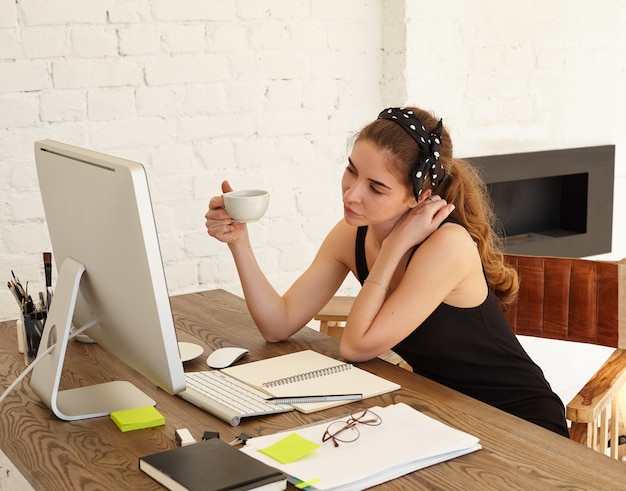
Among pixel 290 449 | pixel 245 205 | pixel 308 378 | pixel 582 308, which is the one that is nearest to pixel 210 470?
pixel 290 449

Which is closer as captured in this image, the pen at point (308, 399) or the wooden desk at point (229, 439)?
the wooden desk at point (229, 439)

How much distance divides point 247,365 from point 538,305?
82 centimetres

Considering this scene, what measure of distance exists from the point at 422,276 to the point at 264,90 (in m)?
1.30

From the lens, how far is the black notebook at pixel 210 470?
1137 millimetres

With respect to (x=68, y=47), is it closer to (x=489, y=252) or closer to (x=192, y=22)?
(x=192, y=22)

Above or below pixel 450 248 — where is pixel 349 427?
below

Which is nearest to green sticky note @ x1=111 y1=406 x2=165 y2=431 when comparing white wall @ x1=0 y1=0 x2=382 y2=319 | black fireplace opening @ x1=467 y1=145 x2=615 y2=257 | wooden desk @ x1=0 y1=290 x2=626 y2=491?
wooden desk @ x1=0 y1=290 x2=626 y2=491

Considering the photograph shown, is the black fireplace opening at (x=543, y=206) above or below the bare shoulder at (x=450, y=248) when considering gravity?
below

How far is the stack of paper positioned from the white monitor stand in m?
0.30

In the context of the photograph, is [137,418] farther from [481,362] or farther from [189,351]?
[481,362]

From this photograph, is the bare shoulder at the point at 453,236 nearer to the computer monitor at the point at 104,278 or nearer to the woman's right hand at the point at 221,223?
the woman's right hand at the point at 221,223

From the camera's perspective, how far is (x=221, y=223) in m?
1.84

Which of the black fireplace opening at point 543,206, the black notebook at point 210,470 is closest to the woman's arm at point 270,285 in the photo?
the black notebook at point 210,470

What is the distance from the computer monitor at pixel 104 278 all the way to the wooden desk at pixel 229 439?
0.06 meters
